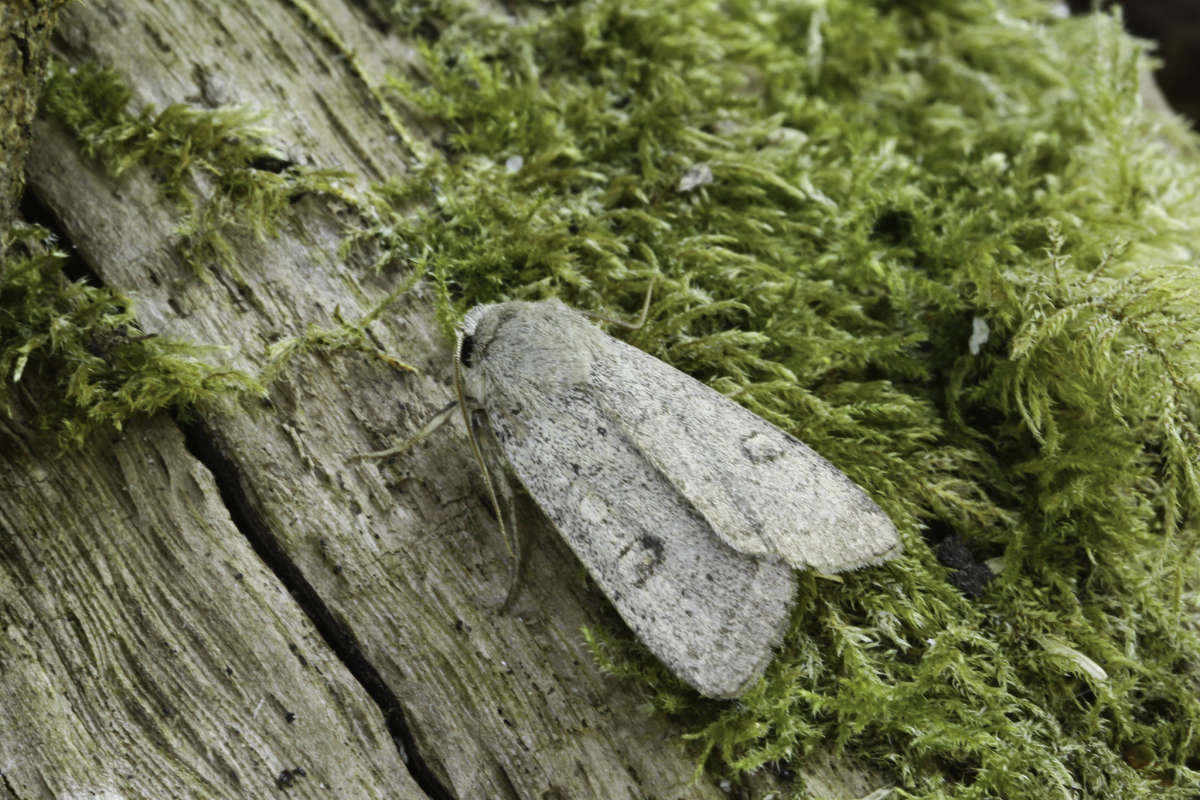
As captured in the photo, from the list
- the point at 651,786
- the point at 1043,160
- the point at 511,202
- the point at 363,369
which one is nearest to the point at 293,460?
the point at 363,369

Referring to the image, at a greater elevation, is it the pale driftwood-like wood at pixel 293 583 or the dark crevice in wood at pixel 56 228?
the dark crevice in wood at pixel 56 228

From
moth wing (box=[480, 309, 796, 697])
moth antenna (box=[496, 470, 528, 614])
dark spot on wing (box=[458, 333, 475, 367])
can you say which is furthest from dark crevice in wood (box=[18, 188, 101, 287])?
moth antenna (box=[496, 470, 528, 614])

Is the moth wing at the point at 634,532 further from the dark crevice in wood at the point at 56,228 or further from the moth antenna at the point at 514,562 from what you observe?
the dark crevice in wood at the point at 56,228

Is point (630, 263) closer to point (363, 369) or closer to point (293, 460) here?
point (363, 369)

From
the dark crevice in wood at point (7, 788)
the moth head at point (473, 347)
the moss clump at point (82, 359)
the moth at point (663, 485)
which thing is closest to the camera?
the dark crevice in wood at point (7, 788)

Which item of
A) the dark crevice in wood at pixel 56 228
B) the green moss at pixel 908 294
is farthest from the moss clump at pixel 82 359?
the green moss at pixel 908 294

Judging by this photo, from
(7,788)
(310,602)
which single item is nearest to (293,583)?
(310,602)

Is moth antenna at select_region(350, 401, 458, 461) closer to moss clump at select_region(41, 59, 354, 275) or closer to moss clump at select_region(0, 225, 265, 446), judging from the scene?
moss clump at select_region(0, 225, 265, 446)
